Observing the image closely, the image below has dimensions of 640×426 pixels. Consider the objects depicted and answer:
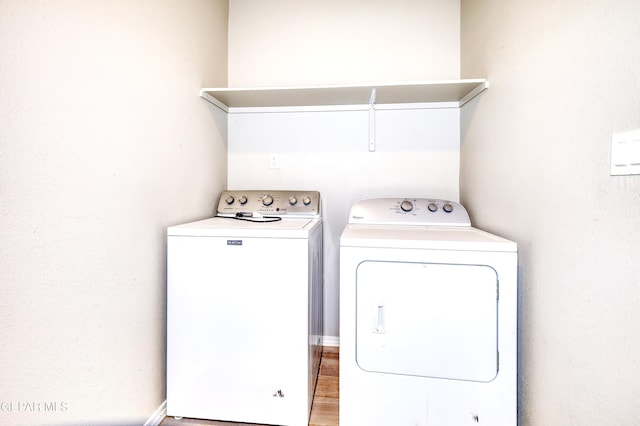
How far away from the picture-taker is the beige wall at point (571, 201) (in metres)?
0.69

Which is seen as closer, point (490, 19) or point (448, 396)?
point (448, 396)

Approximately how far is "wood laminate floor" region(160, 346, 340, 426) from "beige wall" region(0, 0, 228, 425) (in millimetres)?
180

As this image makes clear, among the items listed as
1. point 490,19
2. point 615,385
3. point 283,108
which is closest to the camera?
point 615,385

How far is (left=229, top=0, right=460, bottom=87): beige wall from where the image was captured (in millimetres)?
1905

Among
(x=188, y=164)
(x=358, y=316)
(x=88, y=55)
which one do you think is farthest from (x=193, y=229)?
(x=358, y=316)

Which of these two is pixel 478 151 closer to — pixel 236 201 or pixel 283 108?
pixel 283 108

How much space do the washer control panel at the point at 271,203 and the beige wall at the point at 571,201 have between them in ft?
3.29

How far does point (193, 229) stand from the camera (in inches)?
49.7

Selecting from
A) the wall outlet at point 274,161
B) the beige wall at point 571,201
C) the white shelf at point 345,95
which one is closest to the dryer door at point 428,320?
the beige wall at point 571,201

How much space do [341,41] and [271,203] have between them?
1.23m

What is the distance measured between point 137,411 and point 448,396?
1254 mm

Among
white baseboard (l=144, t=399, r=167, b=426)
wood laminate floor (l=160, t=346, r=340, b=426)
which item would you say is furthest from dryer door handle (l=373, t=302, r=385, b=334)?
white baseboard (l=144, t=399, r=167, b=426)

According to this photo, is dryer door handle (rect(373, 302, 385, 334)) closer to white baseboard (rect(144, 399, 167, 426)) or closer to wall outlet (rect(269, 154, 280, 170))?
white baseboard (rect(144, 399, 167, 426))

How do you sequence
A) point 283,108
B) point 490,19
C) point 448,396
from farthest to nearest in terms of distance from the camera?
point 283,108
point 490,19
point 448,396
